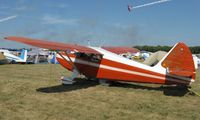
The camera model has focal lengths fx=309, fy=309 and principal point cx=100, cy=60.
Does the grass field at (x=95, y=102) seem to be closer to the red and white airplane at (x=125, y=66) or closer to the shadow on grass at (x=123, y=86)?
the shadow on grass at (x=123, y=86)

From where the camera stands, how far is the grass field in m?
7.39

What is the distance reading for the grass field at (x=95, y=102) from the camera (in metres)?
7.39

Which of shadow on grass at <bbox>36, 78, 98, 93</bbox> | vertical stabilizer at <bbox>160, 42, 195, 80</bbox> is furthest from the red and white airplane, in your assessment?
shadow on grass at <bbox>36, 78, 98, 93</bbox>

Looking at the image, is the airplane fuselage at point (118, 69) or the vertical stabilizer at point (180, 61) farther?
the airplane fuselage at point (118, 69)

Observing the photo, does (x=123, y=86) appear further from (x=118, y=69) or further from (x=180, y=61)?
(x=180, y=61)

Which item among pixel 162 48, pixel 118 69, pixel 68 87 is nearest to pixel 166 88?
pixel 118 69

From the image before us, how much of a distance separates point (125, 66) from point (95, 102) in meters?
3.01

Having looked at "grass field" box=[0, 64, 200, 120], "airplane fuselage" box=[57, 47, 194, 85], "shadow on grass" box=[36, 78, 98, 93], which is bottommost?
"grass field" box=[0, 64, 200, 120]

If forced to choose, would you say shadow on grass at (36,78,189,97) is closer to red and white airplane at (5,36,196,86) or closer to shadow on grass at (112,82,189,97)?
shadow on grass at (112,82,189,97)

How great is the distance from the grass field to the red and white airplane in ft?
1.51

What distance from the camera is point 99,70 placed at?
1243cm

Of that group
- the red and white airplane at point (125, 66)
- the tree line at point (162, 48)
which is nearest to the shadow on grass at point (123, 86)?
the red and white airplane at point (125, 66)

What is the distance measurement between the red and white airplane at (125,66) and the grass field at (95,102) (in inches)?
18.1

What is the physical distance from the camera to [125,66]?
11.7m
